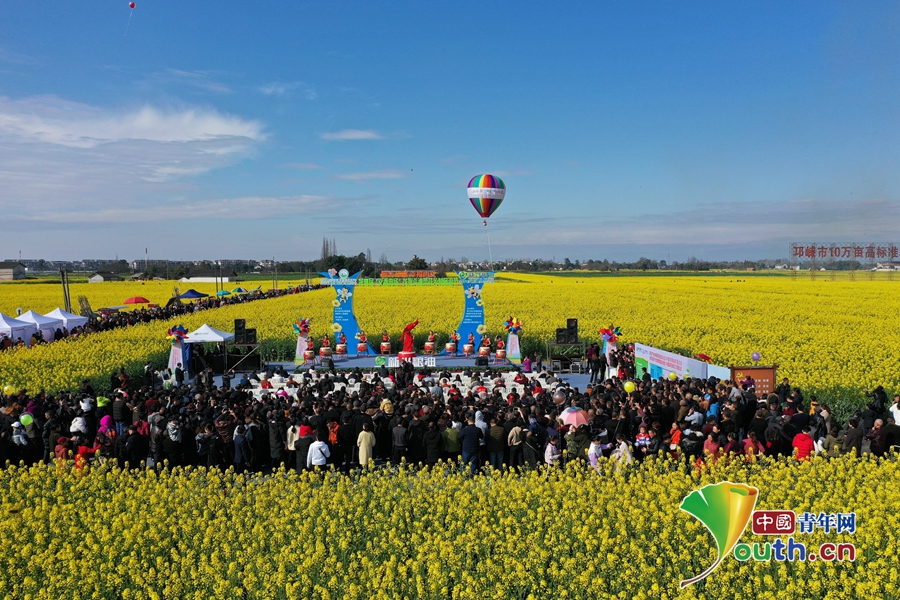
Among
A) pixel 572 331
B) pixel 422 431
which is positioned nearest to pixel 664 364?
pixel 572 331

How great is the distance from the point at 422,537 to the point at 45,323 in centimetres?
2840

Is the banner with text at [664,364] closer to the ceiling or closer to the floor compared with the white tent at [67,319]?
closer to the floor

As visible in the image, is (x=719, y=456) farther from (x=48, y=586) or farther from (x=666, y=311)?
(x=666, y=311)

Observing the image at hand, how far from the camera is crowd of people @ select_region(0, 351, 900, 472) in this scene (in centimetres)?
1130

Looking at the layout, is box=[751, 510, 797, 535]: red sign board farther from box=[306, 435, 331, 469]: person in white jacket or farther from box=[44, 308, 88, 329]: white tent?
box=[44, 308, 88, 329]: white tent

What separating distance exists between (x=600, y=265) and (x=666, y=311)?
123 meters

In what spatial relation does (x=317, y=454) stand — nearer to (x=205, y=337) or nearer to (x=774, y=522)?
(x=774, y=522)

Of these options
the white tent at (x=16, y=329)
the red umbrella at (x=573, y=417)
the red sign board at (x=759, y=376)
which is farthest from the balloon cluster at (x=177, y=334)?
the red sign board at (x=759, y=376)

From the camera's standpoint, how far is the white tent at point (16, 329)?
1064 inches

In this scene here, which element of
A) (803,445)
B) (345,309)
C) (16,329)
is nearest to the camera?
(803,445)

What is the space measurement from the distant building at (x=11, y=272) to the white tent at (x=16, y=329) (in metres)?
91.8

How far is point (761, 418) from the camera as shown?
500 inches

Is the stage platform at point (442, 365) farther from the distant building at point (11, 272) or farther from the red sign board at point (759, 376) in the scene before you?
the distant building at point (11, 272)

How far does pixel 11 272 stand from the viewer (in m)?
105
